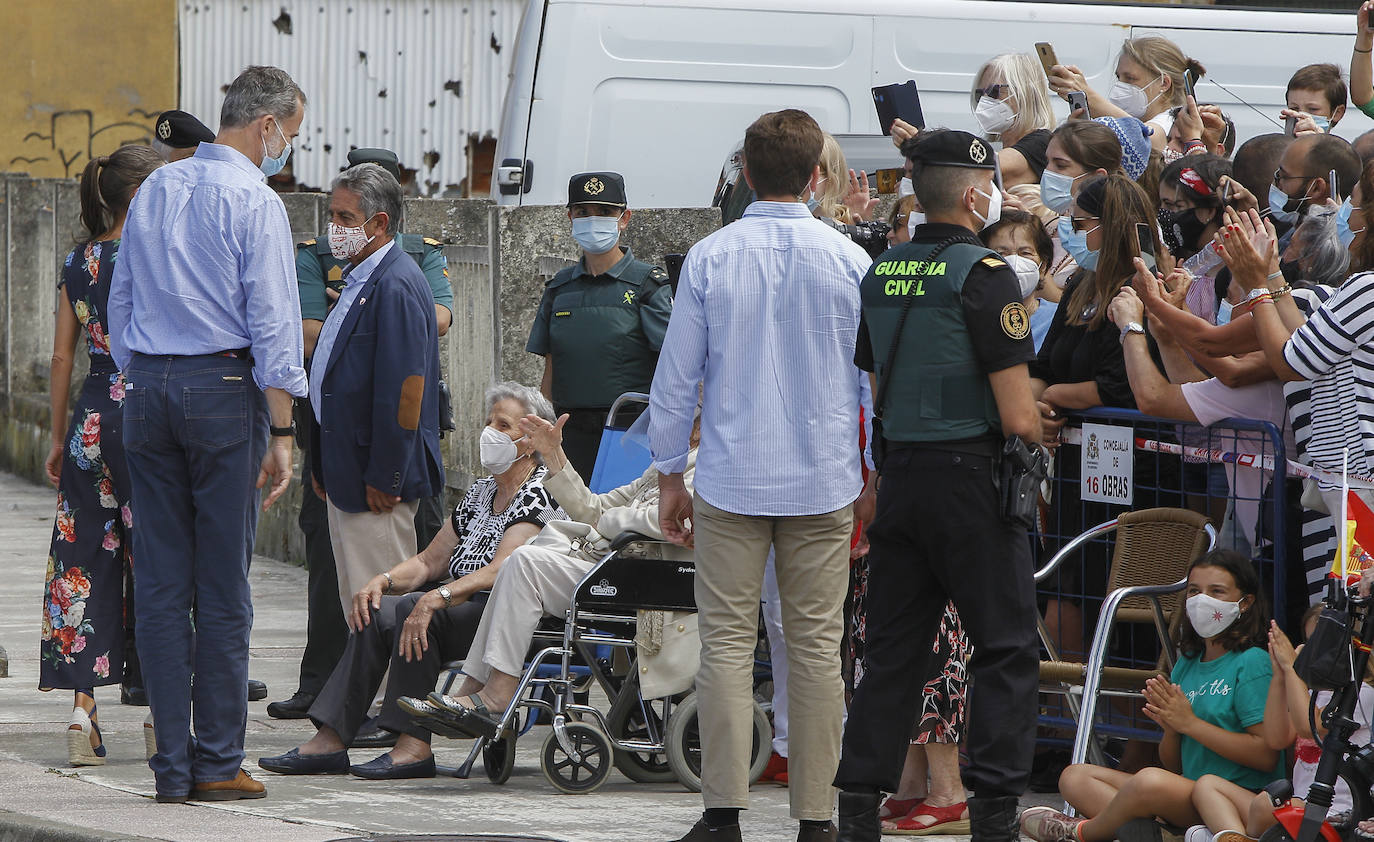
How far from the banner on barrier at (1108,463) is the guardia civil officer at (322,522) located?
8.49 ft

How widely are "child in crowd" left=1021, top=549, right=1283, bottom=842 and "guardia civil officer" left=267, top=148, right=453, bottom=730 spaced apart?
276cm

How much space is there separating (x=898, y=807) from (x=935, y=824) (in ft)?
0.61

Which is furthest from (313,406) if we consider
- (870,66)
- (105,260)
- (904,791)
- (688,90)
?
(870,66)

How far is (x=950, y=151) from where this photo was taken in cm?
541

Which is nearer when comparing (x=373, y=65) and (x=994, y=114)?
(x=994, y=114)

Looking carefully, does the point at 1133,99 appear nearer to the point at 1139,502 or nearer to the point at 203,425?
the point at 1139,502

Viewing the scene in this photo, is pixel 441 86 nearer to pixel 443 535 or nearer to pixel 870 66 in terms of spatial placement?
pixel 870 66

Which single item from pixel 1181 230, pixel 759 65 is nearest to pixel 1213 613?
pixel 1181 230

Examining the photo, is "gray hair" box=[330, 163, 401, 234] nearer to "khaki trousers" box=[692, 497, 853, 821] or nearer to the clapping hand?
Answer: "khaki trousers" box=[692, 497, 853, 821]

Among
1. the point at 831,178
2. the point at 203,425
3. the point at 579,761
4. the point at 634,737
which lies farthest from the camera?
the point at 831,178

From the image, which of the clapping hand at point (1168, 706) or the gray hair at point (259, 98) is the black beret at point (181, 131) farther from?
the clapping hand at point (1168, 706)

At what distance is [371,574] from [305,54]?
1411cm

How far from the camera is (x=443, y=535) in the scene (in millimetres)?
7289

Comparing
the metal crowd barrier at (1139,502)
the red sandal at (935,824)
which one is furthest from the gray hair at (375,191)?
the red sandal at (935,824)
